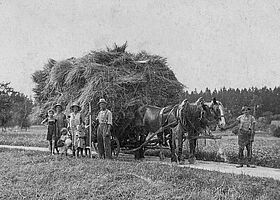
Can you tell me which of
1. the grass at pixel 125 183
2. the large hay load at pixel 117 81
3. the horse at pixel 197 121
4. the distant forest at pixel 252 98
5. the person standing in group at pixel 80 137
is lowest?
Answer: the grass at pixel 125 183

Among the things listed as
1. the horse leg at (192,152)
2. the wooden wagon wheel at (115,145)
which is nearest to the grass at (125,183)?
the horse leg at (192,152)

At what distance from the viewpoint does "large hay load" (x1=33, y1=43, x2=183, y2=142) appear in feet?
39.5

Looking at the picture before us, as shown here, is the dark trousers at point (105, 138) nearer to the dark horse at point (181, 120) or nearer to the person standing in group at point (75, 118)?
the person standing in group at point (75, 118)

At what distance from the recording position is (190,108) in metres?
11.3

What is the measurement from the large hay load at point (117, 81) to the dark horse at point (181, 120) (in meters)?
0.80

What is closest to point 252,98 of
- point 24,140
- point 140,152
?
point 24,140

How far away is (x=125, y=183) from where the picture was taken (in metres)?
7.76

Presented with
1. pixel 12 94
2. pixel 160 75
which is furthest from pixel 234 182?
pixel 12 94

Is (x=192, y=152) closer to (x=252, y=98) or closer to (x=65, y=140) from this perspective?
(x=65, y=140)

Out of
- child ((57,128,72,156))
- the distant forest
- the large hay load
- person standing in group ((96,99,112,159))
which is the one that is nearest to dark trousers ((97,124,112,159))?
person standing in group ((96,99,112,159))

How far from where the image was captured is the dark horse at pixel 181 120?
11.0 meters

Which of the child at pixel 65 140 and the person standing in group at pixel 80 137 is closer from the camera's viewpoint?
the person standing in group at pixel 80 137

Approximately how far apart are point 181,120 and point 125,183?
382 centimetres

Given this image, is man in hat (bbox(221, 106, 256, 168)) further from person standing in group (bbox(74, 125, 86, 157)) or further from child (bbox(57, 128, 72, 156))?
child (bbox(57, 128, 72, 156))
